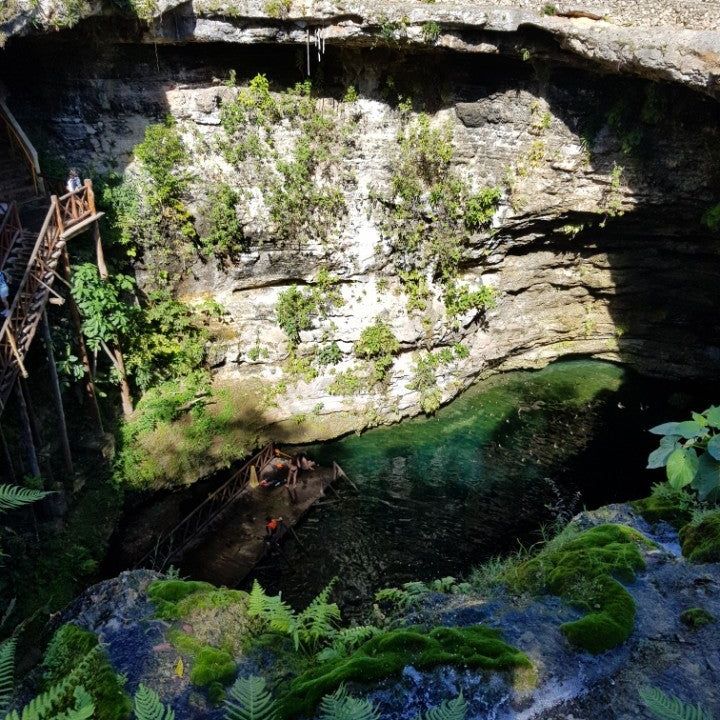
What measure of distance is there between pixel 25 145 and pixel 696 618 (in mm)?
14071

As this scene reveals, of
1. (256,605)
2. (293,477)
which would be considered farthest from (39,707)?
(293,477)

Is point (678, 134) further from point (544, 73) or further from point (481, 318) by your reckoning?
point (481, 318)

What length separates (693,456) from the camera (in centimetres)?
573

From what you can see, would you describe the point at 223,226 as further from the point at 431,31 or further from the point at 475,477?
the point at 475,477

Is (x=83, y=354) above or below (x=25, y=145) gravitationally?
below

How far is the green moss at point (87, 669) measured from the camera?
156 inches

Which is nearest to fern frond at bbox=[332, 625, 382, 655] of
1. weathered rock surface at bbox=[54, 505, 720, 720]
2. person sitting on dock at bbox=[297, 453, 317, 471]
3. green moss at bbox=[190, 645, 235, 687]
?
weathered rock surface at bbox=[54, 505, 720, 720]

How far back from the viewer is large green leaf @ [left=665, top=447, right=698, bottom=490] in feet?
18.5

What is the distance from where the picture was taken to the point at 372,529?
1321cm

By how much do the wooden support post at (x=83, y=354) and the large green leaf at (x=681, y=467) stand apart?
11080 millimetres

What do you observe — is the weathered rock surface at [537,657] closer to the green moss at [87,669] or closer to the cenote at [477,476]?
the green moss at [87,669]

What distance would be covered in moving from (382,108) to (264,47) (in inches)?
128

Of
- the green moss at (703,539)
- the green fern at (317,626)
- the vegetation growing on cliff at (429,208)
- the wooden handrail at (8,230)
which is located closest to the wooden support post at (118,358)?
the wooden handrail at (8,230)

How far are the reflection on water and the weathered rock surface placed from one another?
6766 millimetres
